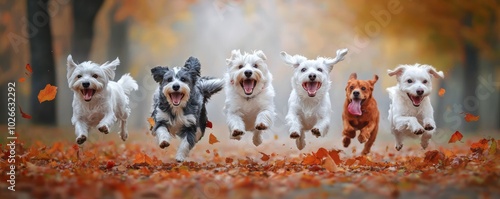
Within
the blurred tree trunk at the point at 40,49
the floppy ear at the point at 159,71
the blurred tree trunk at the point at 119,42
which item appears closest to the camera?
the floppy ear at the point at 159,71

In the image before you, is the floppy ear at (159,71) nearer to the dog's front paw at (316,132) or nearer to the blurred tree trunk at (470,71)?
the dog's front paw at (316,132)

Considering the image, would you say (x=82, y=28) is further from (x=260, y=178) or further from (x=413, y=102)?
(x=260, y=178)

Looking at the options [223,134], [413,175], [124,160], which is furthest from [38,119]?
[413,175]

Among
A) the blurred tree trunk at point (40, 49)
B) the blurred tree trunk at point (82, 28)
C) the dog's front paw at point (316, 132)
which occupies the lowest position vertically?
the dog's front paw at point (316, 132)

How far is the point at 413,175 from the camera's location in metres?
7.65

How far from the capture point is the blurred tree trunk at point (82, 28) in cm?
1847

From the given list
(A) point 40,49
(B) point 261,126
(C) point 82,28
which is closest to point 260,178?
(B) point 261,126

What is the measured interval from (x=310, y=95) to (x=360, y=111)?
0.90 metres

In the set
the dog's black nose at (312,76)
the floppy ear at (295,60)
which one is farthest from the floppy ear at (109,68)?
the dog's black nose at (312,76)

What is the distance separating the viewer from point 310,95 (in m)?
8.97

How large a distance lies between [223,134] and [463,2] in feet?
29.0

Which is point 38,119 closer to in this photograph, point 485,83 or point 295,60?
point 295,60

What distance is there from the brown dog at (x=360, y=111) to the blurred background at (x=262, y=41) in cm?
553

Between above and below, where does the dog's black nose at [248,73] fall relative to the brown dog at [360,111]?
above
